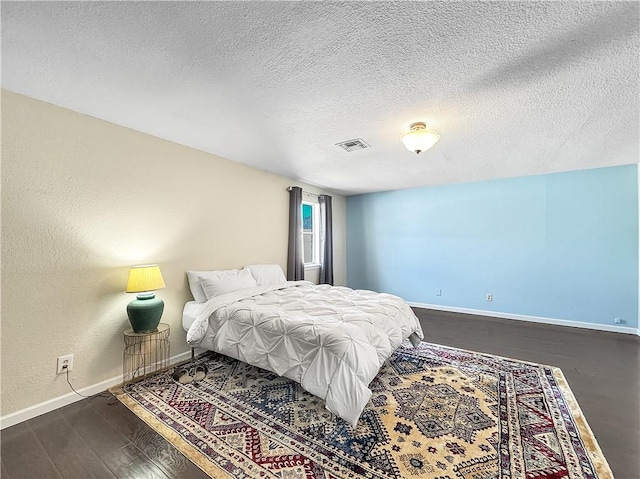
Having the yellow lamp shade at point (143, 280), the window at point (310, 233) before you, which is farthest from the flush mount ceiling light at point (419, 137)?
the window at point (310, 233)

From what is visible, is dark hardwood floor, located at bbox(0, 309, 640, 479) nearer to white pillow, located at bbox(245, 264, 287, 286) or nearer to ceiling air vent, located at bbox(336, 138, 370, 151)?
white pillow, located at bbox(245, 264, 287, 286)

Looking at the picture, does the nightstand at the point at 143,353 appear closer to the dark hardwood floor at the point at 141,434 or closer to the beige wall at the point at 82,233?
the beige wall at the point at 82,233

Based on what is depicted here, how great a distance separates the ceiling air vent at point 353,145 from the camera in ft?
9.68

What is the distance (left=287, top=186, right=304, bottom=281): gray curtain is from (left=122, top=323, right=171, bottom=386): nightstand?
2091 mm

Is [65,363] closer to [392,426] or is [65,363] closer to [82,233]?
[82,233]

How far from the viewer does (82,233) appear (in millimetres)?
2307

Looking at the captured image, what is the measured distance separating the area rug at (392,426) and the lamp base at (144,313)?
513 millimetres

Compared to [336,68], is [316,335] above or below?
below

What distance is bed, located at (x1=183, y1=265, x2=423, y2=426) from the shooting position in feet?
6.15

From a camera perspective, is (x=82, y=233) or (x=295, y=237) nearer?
(x=82, y=233)

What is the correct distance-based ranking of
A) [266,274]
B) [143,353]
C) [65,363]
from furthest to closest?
1. [266,274]
2. [143,353]
3. [65,363]

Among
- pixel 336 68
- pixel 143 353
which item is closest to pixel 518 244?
pixel 336 68

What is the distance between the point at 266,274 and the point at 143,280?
5.09 ft

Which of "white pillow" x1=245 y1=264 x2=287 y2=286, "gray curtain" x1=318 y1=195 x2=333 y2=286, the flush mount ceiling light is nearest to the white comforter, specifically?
"white pillow" x1=245 y1=264 x2=287 y2=286
